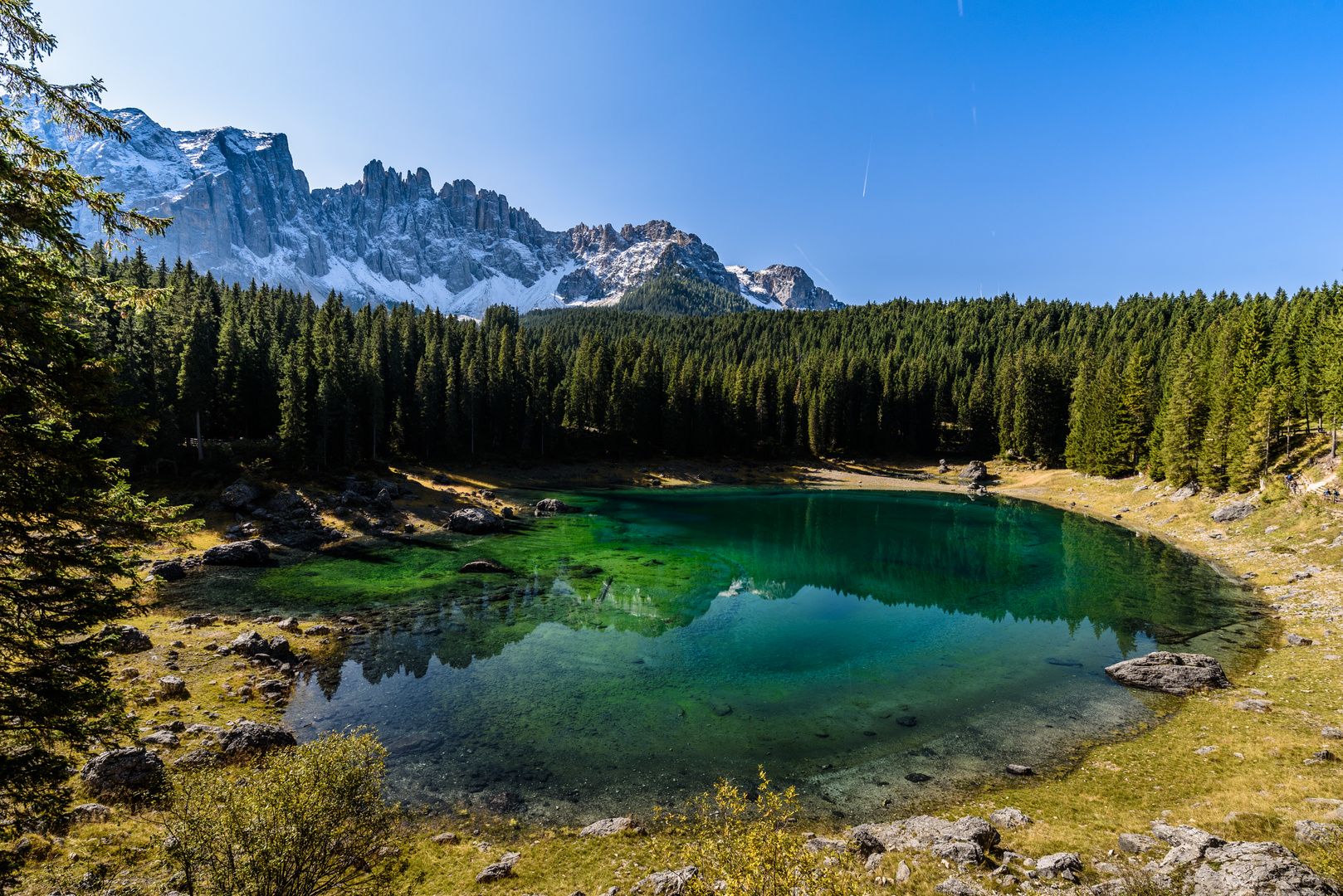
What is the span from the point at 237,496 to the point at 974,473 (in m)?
111

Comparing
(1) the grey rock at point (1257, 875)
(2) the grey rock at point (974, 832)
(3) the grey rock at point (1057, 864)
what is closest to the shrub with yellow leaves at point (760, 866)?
(2) the grey rock at point (974, 832)

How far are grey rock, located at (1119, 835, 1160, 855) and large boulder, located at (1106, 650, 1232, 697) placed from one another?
1331 centimetres

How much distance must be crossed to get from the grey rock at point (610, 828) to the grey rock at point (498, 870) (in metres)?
2.08

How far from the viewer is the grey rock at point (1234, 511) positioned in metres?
51.5

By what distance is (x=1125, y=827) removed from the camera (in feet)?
47.3

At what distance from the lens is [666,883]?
40.3 feet

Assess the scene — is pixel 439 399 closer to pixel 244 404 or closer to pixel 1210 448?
pixel 244 404

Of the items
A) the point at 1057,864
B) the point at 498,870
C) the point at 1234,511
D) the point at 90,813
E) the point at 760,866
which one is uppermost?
the point at 1234,511

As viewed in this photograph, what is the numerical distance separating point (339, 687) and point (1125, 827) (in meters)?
27.8

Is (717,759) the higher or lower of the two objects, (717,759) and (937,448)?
the lower

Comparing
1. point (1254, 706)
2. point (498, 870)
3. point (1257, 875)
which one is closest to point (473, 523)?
point (498, 870)

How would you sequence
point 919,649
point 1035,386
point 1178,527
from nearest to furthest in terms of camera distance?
point 919,649 < point 1178,527 < point 1035,386

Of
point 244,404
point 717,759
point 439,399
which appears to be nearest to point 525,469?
point 439,399

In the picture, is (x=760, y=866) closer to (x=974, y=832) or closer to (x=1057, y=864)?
(x=974, y=832)
